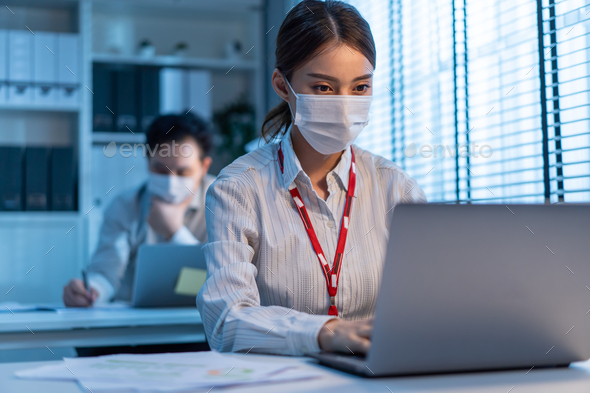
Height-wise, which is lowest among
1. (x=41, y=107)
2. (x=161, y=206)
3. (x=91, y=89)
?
(x=161, y=206)

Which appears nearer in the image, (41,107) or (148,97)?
(41,107)

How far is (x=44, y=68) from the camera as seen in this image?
323 centimetres

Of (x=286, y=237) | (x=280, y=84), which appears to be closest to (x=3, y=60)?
(x=280, y=84)

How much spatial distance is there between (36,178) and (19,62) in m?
0.66

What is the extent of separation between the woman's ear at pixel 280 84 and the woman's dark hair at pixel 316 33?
15mm

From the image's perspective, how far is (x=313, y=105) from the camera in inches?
50.6

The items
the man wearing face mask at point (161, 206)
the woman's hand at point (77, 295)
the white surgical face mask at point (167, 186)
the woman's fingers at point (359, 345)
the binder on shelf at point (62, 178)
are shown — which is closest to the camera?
the woman's fingers at point (359, 345)

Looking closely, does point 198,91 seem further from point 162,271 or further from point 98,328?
point 98,328

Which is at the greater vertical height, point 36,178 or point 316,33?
point 316,33

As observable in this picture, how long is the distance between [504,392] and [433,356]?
9 cm

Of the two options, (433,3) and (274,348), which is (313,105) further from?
(433,3)

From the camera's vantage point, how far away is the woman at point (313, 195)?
3.84 feet

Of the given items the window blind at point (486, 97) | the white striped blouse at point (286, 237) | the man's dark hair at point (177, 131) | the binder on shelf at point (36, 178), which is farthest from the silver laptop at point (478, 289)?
the binder on shelf at point (36, 178)

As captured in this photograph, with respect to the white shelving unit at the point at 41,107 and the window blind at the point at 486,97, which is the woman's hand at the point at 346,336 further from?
the white shelving unit at the point at 41,107
